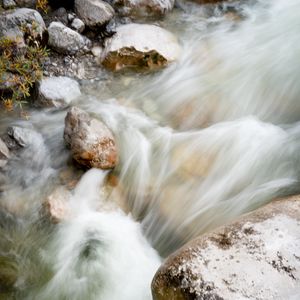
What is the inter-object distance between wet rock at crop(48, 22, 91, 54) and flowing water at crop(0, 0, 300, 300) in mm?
675

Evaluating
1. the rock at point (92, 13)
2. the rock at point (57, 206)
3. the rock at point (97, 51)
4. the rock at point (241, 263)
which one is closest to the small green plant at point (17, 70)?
the rock at point (97, 51)

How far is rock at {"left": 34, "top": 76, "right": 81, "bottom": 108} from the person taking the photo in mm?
5797

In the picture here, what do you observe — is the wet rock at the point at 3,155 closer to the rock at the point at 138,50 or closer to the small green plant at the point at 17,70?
the small green plant at the point at 17,70

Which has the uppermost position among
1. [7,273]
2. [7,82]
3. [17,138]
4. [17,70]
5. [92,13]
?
[92,13]

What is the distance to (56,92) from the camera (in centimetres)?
590

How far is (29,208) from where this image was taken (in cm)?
475

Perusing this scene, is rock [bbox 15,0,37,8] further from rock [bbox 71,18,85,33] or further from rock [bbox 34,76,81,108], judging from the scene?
rock [bbox 34,76,81,108]

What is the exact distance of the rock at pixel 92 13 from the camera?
6.80 m

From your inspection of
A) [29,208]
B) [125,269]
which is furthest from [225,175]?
[29,208]

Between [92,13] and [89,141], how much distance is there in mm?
2951

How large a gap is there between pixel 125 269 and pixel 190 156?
1574 millimetres

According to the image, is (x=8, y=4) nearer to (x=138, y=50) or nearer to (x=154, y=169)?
(x=138, y=50)

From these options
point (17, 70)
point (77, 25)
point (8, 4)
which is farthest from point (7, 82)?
point (8, 4)

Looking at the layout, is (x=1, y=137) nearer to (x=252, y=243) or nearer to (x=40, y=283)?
(x=40, y=283)
